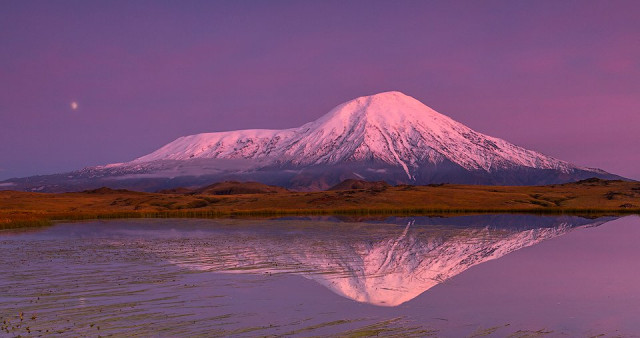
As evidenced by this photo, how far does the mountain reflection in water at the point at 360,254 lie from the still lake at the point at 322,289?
128mm

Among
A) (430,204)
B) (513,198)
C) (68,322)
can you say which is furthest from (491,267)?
(513,198)

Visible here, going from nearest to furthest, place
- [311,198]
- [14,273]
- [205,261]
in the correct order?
[14,273]
[205,261]
[311,198]

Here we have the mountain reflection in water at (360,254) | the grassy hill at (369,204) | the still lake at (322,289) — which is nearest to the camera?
the still lake at (322,289)

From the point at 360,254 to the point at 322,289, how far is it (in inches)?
600

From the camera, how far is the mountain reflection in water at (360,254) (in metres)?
30.7

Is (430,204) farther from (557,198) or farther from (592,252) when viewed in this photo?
(592,252)

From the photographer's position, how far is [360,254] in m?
43.7

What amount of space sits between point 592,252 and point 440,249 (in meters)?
12.1

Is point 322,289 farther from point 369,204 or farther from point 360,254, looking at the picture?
point 369,204

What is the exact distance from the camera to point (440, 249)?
4697cm

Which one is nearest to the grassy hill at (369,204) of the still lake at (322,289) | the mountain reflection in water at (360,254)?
the mountain reflection in water at (360,254)

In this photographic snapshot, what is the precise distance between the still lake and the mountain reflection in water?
0.13 m

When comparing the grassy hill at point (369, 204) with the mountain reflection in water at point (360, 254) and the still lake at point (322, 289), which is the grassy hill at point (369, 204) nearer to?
the mountain reflection in water at point (360, 254)

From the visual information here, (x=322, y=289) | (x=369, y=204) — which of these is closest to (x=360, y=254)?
(x=322, y=289)
